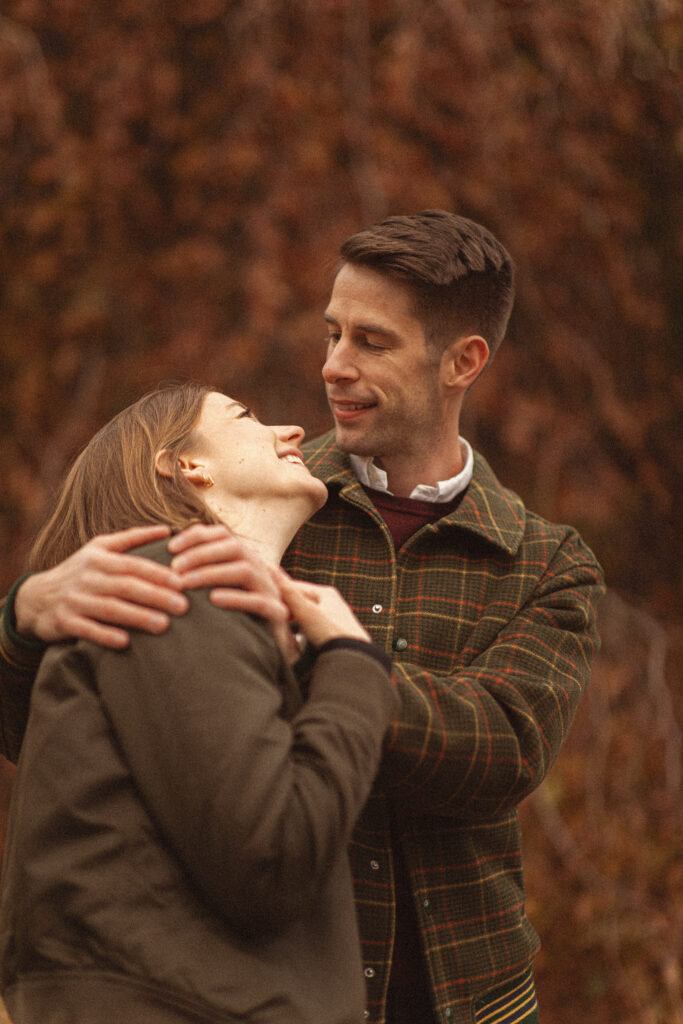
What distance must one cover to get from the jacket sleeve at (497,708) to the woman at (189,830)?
223 millimetres

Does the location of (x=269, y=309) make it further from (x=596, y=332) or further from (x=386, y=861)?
(x=386, y=861)

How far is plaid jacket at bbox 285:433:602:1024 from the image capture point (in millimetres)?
1689

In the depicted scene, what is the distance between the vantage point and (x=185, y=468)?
1.73 metres

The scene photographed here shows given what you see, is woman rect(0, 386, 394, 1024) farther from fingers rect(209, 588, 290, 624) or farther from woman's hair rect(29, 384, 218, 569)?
woman's hair rect(29, 384, 218, 569)

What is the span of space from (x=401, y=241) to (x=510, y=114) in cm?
243

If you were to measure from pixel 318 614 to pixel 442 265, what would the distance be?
2.82 feet

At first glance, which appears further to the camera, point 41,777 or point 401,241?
point 401,241

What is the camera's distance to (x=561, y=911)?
4.12m

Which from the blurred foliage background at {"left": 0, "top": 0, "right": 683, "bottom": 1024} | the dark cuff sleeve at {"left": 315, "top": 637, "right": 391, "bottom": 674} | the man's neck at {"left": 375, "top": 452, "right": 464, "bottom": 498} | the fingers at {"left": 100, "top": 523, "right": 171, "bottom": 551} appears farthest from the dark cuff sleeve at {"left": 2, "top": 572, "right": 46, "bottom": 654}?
the blurred foliage background at {"left": 0, "top": 0, "right": 683, "bottom": 1024}

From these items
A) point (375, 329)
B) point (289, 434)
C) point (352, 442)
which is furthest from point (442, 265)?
point (289, 434)

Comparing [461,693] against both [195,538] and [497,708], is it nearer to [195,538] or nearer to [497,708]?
[497,708]

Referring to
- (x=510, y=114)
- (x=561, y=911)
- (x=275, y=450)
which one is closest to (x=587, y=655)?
(x=275, y=450)

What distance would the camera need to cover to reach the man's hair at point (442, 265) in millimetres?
2062

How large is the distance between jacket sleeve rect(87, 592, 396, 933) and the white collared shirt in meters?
0.77
